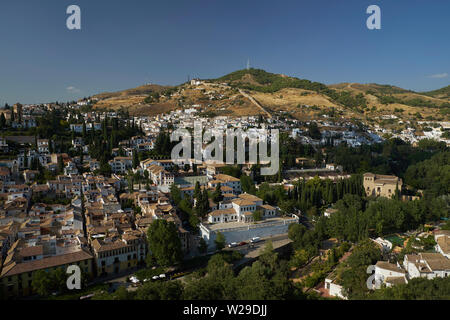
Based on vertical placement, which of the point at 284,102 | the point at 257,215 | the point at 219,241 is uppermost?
the point at 284,102

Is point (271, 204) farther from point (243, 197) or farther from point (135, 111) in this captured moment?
point (135, 111)

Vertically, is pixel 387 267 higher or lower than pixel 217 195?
lower

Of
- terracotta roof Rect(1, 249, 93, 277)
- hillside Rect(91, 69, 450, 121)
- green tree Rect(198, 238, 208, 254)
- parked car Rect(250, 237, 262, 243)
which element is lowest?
parked car Rect(250, 237, 262, 243)

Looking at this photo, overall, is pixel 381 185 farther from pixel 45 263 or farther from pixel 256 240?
pixel 45 263

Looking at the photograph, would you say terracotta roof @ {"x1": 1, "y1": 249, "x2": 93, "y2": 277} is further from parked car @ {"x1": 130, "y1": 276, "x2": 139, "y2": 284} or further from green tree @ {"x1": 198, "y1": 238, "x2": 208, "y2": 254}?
green tree @ {"x1": 198, "y1": 238, "x2": 208, "y2": 254}

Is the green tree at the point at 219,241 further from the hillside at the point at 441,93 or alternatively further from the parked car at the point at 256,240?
the hillside at the point at 441,93

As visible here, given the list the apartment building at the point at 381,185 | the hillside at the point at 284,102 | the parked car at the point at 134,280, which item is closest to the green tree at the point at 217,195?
the parked car at the point at 134,280

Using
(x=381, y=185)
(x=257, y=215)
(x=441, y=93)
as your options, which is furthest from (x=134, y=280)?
(x=441, y=93)

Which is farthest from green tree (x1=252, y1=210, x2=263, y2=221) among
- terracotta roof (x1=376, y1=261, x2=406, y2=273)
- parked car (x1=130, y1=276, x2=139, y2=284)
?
parked car (x1=130, y1=276, x2=139, y2=284)
